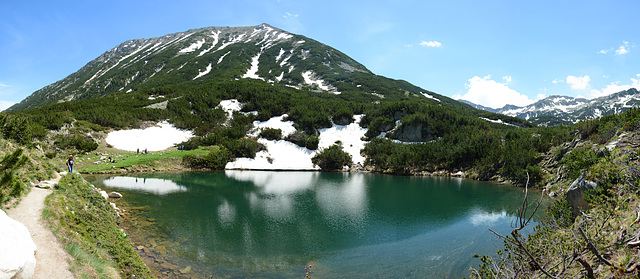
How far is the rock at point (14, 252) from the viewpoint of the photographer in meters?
4.59

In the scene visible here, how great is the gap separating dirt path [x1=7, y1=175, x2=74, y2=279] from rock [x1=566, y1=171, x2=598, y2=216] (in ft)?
51.4

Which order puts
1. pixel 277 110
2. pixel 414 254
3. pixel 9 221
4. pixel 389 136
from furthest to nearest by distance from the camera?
pixel 277 110, pixel 389 136, pixel 414 254, pixel 9 221

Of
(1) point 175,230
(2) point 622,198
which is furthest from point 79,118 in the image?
(2) point 622,198

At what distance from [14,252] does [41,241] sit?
2112 mm

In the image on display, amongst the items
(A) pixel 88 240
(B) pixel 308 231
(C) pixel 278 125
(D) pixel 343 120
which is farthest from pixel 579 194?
(C) pixel 278 125

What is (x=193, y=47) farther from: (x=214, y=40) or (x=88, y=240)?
(x=88, y=240)

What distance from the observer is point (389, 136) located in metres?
56.2

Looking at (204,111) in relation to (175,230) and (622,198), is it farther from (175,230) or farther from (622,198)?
(622,198)

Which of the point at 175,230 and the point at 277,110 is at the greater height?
the point at 277,110

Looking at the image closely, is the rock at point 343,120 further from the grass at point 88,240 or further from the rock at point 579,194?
the grass at point 88,240

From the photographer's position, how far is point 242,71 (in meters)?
98.1

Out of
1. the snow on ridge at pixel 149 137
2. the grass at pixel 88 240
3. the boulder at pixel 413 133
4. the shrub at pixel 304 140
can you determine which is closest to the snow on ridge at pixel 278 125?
the shrub at pixel 304 140

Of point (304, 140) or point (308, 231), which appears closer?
point (308, 231)

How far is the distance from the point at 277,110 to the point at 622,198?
192 feet
